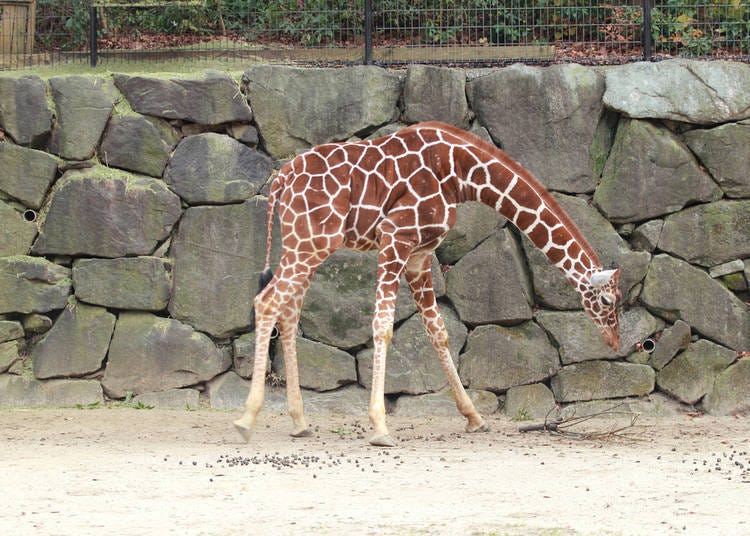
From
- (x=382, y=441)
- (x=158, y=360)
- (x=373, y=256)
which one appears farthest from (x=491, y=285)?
(x=158, y=360)

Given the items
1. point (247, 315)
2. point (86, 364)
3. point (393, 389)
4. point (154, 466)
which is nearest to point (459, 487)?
point (154, 466)

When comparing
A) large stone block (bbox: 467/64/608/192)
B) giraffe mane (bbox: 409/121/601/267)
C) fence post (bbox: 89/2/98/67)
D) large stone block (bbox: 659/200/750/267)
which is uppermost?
fence post (bbox: 89/2/98/67)

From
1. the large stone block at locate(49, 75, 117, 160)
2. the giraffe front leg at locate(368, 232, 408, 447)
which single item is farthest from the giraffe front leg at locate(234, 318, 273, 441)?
the large stone block at locate(49, 75, 117, 160)

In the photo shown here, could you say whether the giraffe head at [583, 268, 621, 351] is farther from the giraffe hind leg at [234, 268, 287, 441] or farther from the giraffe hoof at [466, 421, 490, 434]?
the giraffe hind leg at [234, 268, 287, 441]

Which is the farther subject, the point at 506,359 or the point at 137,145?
the point at 137,145

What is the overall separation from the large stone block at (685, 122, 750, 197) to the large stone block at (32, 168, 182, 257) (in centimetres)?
437

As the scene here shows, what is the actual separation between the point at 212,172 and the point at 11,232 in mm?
1686

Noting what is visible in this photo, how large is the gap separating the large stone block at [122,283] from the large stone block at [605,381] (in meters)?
3.35

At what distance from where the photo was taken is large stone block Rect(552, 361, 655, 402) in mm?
8336

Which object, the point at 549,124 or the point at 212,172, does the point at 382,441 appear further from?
the point at 549,124

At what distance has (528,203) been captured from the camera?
7258 mm

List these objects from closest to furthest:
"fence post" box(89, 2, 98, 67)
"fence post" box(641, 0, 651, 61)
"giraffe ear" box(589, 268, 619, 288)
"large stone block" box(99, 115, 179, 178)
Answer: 1. "giraffe ear" box(589, 268, 619, 288)
2. "large stone block" box(99, 115, 179, 178)
3. "fence post" box(641, 0, 651, 61)
4. "fence post" box(89, 2, 98, 67)

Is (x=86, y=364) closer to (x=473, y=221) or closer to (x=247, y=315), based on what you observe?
(x=247, y=315)

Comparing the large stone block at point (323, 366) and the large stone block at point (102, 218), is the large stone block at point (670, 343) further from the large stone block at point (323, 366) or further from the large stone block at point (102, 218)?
the large stone block at point (102, 218)
